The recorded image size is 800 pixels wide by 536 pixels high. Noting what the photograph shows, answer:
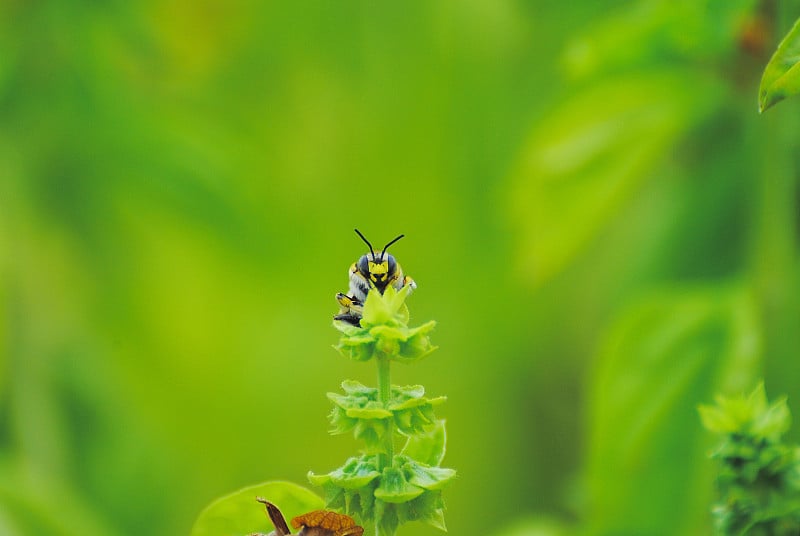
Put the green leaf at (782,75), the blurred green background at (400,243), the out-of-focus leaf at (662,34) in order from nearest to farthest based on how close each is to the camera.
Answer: the green leaf at (782,75), the out-of-focus leaf at (662,34), the blurred green background at (400,243)

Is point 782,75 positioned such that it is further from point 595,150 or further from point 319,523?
point 595,150

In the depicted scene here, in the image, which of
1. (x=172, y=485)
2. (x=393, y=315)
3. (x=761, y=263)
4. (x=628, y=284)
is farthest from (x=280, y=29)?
(x=393, y=315)

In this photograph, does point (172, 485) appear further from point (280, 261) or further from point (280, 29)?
point (280, 29)

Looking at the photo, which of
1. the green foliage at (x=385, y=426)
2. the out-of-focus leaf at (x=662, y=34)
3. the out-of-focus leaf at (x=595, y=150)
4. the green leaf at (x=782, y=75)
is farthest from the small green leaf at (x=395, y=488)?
the out-of-focus leaf at (x=595, y=150)

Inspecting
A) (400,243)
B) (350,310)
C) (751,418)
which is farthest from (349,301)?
(400,243)

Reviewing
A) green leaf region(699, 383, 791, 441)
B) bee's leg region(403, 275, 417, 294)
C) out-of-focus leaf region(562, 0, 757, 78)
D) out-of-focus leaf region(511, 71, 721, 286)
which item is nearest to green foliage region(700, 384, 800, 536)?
green leaf region(699, 383, 791, 441)

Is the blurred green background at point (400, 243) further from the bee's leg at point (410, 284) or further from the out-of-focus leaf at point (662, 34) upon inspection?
the bee's leg at point (410, 284)

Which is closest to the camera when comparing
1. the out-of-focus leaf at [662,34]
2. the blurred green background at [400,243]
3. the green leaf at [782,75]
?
the green leaf at [782,75]

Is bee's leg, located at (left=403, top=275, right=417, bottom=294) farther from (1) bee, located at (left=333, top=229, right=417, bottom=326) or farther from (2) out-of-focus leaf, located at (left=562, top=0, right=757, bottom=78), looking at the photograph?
(2) out-of-focus leaf, located at (left=562, top=0, right=757, bottom=78)

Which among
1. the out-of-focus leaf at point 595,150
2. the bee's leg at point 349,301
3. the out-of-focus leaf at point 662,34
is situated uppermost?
the out-of-focus leaf at point 595,150
